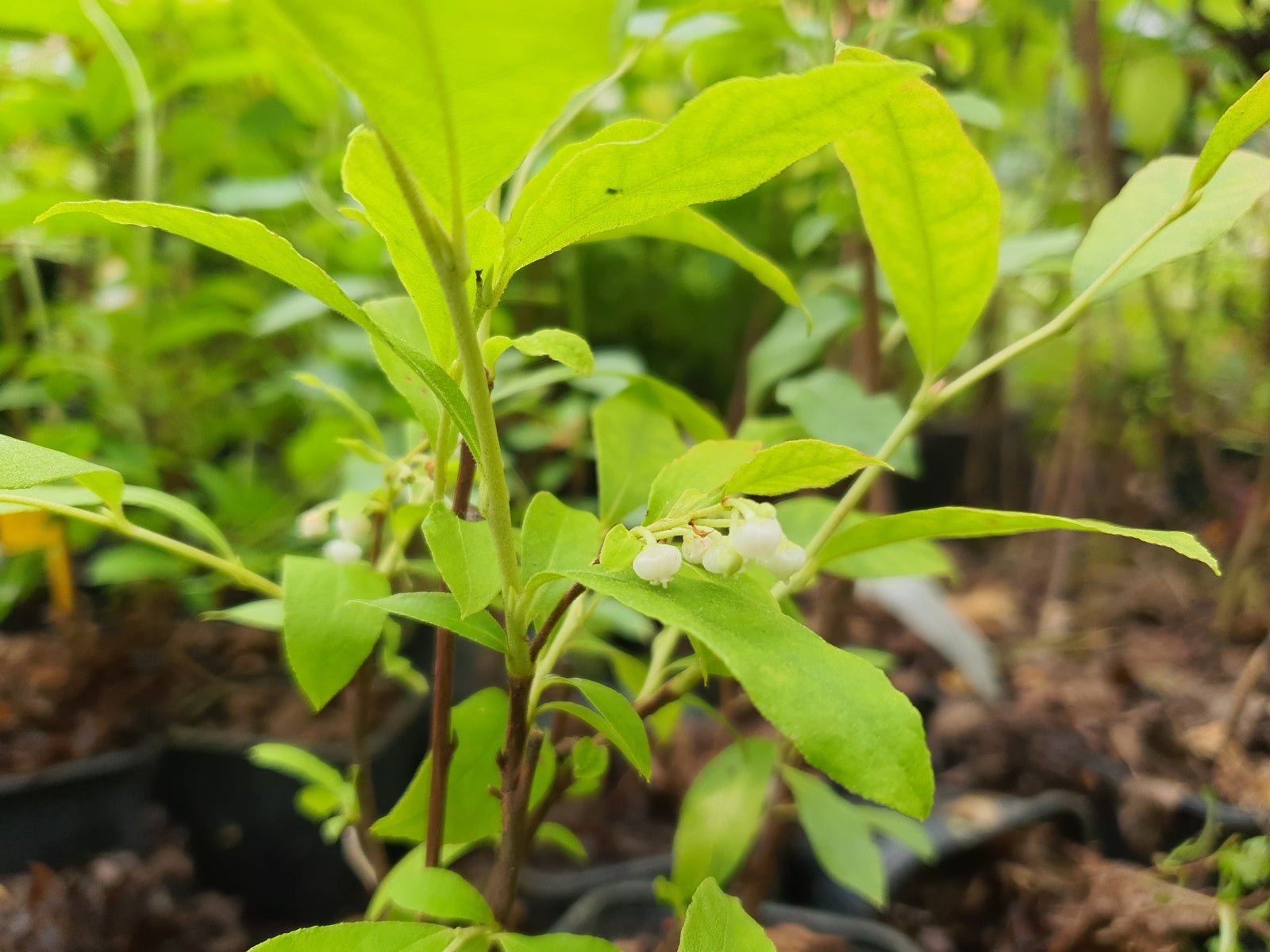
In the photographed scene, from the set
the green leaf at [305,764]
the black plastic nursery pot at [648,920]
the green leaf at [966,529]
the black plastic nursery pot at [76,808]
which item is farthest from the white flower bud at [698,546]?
the black plastic nursery pot at [76,808]

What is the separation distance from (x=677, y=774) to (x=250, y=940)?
0.52m

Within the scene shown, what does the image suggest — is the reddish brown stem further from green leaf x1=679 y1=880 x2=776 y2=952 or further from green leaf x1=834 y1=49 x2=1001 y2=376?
green leaf x1=834 y1=49 x2=1001 y2=376

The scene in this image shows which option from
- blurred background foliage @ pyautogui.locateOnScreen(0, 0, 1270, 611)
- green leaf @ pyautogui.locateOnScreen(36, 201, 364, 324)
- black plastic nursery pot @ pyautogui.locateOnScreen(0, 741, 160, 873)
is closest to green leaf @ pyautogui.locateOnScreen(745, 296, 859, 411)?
blurred background foliage @ pyautogui.locateOnScreen(0, 0, 1270, 611)

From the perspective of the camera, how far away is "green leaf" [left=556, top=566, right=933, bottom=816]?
0.84ft

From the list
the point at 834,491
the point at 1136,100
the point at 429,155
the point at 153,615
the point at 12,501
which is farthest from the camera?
the point at 834,491

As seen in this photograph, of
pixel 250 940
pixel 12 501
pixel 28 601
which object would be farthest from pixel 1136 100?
pixel 28 601

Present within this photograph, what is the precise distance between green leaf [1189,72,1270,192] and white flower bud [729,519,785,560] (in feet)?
0.83

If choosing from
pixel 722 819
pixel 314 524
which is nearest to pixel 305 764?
pixel 314 524

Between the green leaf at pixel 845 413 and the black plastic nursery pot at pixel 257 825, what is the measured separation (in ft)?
2.14

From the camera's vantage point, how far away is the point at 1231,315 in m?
1.07

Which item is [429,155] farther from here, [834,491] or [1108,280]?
[834,491]

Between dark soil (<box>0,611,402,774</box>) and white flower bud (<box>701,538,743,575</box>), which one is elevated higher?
white flower bud (<box>701,538,743,575</box>)

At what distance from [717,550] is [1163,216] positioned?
306 mm

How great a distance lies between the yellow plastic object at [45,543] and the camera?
879 mm
